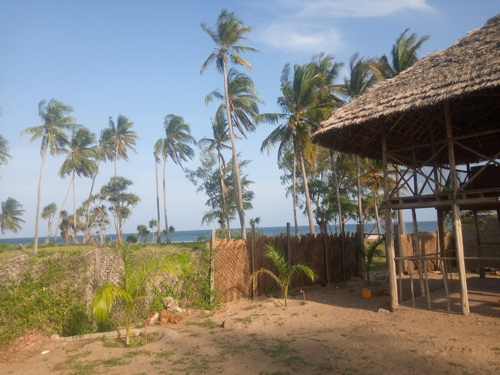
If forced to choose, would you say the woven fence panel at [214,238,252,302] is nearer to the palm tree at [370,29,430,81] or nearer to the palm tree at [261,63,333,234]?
the palm tree at [261,63,333,234]

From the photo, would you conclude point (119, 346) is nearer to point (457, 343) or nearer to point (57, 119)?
point (457, 343)

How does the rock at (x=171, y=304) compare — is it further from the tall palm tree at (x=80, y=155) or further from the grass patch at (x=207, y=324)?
the tall palm tree at (x=80, y=155)

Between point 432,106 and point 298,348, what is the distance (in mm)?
5469

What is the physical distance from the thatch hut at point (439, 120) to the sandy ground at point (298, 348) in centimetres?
122

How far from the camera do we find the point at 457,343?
537cm

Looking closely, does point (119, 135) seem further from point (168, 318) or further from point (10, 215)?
point (168, 318)

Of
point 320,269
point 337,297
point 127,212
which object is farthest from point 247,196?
point 337,297

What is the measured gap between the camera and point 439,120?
8062mm

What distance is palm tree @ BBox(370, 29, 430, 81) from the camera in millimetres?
17984

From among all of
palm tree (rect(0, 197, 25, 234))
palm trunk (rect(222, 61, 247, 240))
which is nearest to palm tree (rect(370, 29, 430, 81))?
palm trunk (rect(222, 61, 247, 240))

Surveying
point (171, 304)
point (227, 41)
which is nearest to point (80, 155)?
point (227, 41)

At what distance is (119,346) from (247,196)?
26.5 meters

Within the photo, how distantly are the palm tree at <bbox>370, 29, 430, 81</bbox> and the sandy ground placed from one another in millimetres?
14089

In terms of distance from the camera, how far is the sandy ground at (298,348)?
4.65 metres
